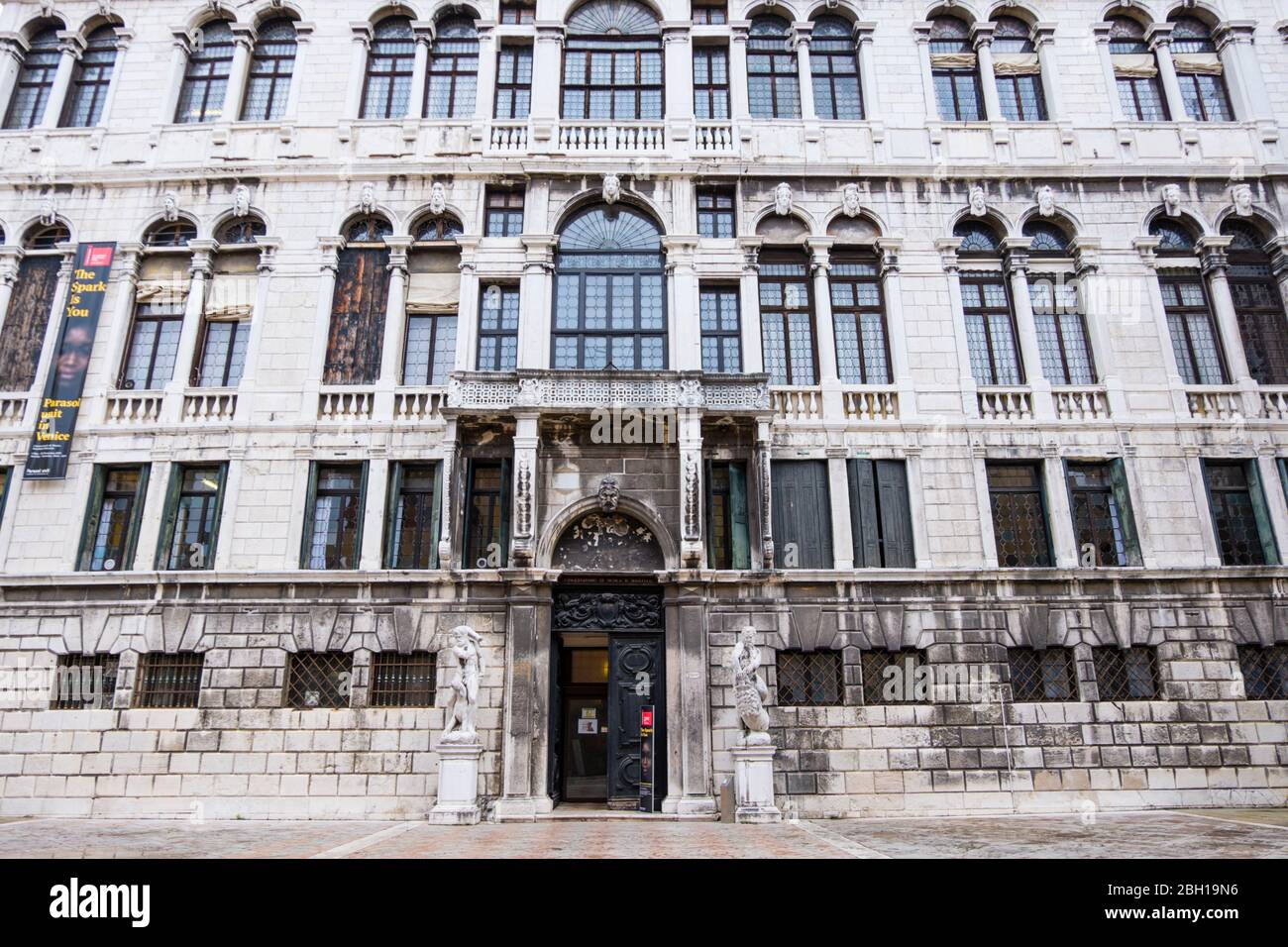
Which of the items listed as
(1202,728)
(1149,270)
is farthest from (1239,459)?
(1202,728)

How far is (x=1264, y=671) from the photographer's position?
A: 16359mm

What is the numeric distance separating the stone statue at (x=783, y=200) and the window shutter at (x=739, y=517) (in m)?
6.49

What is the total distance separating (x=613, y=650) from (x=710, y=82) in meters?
14.8

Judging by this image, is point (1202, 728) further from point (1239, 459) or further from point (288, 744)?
point (288, 744)

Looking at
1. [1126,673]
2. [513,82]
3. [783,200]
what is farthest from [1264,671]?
[513,82]

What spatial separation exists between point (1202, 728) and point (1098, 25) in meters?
17.6

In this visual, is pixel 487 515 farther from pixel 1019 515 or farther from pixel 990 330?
pixel 990 330

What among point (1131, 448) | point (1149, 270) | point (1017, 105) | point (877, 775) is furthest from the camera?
point (1017, 105)

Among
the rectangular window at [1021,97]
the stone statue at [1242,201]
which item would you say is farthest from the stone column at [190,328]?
the stone statue at [1242,201]

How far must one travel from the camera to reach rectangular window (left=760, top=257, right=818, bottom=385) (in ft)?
59.3

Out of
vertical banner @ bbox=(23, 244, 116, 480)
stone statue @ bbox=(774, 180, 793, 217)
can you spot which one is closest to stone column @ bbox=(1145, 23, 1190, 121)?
stone statue @ bbox=(774, 180, 793, 217)

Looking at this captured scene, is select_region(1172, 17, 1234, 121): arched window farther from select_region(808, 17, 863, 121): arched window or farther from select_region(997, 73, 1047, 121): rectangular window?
select_region(808, 17, 863, 121): arched window

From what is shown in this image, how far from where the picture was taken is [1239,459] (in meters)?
17.5

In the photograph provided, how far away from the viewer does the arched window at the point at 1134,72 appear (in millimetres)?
19953
